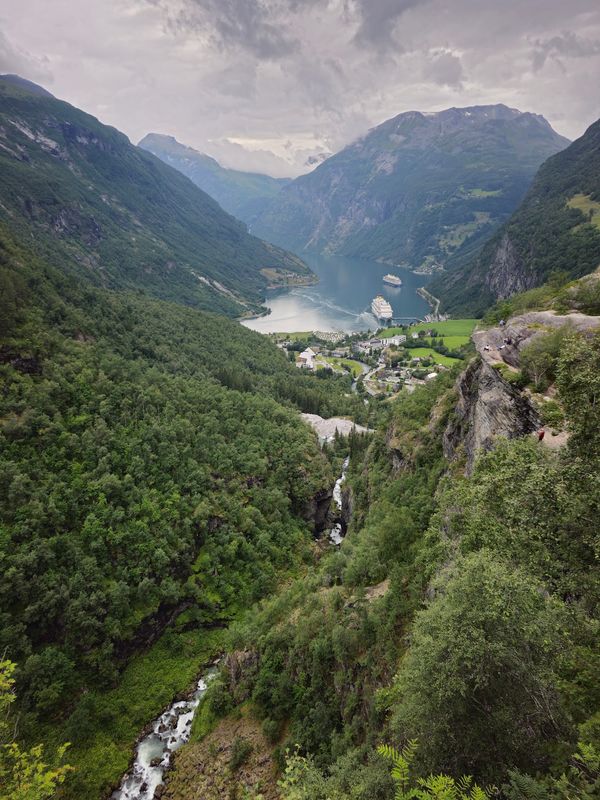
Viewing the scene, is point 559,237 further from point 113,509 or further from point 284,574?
point 113,509

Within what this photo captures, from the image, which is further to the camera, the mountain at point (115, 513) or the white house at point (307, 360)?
the white house at point (307, 360)

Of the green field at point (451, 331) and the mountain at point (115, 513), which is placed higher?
the green field at point (451, 331)

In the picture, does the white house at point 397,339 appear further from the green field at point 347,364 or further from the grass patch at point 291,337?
the grass patch at point 291,337

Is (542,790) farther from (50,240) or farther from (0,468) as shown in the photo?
(50,240)

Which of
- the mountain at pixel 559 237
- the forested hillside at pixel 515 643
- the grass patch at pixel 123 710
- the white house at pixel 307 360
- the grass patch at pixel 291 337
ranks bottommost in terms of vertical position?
the grass patch at pixel 123 710

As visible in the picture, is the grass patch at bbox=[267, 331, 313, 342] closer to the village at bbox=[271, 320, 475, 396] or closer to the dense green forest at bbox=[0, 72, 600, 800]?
the village at bbox=[271, 320, 475, 396]

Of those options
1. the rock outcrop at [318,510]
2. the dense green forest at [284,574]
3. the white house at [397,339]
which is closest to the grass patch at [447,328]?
the white house at [397,339]

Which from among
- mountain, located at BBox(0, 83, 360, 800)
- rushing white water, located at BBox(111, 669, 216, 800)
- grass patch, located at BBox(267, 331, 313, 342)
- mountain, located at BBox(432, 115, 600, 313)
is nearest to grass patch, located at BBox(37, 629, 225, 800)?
mountain, located at BBox(0, 83, 360, 800)
